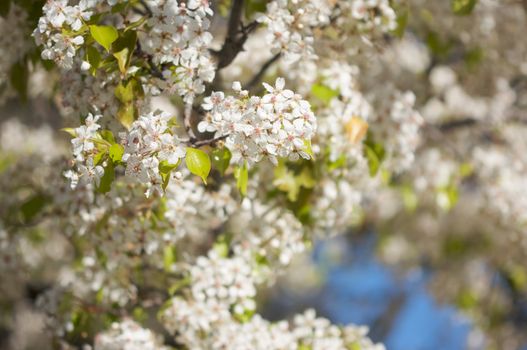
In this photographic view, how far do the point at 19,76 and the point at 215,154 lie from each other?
1650 millimetres

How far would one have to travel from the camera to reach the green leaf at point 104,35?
2969 millimetres

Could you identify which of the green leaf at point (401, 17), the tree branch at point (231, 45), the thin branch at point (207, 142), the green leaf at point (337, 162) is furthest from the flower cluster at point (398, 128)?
the thin branch at point (207, 142)

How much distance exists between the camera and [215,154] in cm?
316

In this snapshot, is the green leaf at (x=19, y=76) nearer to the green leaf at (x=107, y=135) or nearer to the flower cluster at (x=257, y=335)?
the green leaf at (x=107, y=135)

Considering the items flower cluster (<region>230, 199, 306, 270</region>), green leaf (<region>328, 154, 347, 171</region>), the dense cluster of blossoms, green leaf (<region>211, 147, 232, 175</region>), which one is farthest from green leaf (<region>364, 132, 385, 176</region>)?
green leaf (<region>211, 147, 232, 175</region>)

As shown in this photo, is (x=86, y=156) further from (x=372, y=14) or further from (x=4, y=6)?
(x=372, y=14)

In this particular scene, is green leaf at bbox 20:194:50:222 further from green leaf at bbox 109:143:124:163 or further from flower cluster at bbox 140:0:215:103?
green leaf at bbox 109:143:124:163

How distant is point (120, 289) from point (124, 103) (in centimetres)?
151

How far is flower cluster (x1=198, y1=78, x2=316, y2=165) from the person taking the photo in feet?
9.18

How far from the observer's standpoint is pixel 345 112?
→ 4152 millimetres

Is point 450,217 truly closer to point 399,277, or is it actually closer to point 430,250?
point 430,250

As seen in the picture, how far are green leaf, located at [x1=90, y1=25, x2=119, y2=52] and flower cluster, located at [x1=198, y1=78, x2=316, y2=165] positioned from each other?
49 centimetres

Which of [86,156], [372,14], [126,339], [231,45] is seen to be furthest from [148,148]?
[372,14]

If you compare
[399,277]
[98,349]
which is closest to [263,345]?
[98,349]
